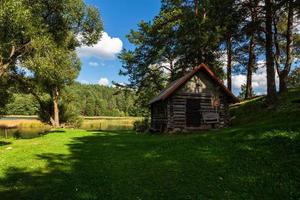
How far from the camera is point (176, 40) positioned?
44.4m

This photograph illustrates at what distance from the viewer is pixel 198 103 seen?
105ft

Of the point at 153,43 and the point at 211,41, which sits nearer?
the point at 211,41

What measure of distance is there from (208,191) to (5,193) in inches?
279

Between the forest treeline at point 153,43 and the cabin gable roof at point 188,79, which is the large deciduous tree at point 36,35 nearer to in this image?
the forest treeline at point 153,43

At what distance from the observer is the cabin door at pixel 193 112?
31.8 m

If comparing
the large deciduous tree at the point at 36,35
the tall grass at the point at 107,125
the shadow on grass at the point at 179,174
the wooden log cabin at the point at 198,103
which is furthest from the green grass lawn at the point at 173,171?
the tall grass at the point at 107,125

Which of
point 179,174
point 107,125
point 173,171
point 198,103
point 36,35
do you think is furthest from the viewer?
point 107,125

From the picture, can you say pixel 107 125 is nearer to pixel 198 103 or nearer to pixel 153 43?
pixel 153 43

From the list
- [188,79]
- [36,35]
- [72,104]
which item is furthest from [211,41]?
[72,104]

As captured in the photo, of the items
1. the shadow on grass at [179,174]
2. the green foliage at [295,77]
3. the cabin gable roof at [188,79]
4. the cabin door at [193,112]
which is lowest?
the shadow on grass at [179,174]

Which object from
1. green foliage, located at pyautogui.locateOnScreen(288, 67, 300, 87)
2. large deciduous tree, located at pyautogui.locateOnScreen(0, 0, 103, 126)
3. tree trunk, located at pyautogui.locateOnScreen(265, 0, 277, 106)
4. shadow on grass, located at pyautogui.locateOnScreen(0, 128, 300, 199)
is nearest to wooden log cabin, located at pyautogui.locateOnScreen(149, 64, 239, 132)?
tree trunk, located at pyautogui.locateOnScreen(265, 0, 277, 106)

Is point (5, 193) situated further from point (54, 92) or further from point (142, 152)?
point (54, 92)

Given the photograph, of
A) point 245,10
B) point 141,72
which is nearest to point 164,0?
point 141,72

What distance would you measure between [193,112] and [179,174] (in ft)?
64.2
